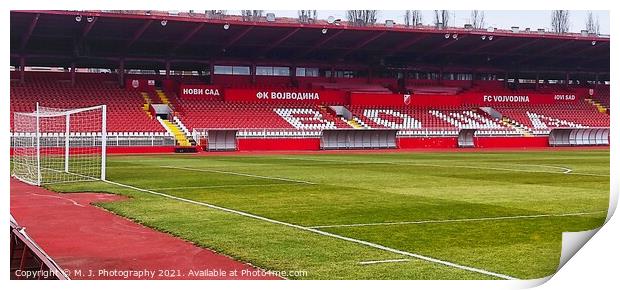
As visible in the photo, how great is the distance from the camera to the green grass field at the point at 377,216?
23.2 feet

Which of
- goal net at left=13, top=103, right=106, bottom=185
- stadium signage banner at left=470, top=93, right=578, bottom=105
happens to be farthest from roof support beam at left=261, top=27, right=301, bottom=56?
stadium signage banner at left=470, top=93, right=578, bottom=105

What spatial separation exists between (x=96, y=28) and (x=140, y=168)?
15.6 metres

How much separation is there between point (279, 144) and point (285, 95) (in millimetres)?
7248

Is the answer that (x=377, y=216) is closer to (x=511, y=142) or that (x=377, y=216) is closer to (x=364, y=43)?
(x=511, y=142)

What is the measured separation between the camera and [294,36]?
38.9 metres

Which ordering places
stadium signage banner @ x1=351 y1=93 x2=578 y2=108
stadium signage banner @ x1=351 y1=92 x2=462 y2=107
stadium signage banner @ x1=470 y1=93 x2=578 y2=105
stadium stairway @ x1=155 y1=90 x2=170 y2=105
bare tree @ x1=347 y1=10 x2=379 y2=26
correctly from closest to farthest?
bare tree @ x1=347 y1=10 x2=379 y2=26 → stadium stairway @ x1=155 y1=90 x2=170 y2=105 → stadium signage banner @ x1=351 y1=92 x2=462 y2=107 → stadium signage banner @ x1=351 y1=93 x2=578 y2=108 → stadium signage banner @ x1=470 y1=93 x2=578 y2=105

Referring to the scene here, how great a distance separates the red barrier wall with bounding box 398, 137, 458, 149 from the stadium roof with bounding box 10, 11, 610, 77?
576cm

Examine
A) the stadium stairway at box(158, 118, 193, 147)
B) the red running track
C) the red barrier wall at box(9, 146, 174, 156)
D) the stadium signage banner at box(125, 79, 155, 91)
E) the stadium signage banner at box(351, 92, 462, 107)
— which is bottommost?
the red running track

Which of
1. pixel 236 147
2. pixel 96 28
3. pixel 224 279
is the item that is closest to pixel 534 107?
pixel 236 147

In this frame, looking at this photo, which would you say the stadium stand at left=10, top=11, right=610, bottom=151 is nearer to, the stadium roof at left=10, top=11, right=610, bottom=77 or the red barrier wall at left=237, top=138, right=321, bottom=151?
the stadium roof at left=10, top=11, right=610, bottom=77

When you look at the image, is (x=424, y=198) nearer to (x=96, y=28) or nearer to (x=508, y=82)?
(x=96, y=28)

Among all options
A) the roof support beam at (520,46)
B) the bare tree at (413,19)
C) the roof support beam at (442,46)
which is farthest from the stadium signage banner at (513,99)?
the bare tree at (413,19)

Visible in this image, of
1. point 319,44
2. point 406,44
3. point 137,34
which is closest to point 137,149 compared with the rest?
point 137,34

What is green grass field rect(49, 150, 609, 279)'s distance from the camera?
706 cm
